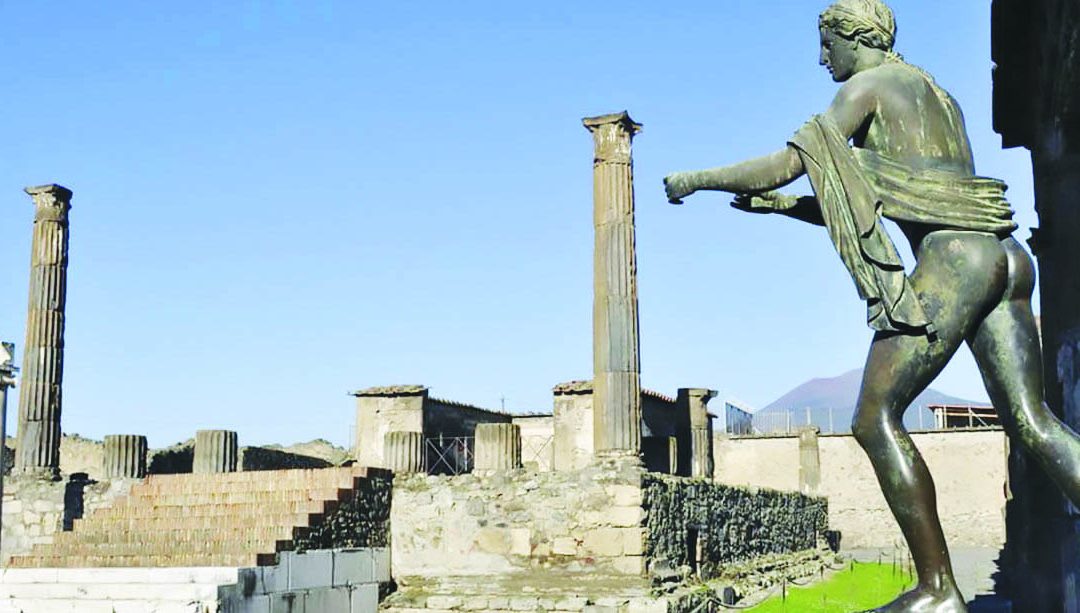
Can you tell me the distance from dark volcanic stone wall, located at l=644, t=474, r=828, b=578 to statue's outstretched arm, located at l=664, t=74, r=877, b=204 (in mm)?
12976

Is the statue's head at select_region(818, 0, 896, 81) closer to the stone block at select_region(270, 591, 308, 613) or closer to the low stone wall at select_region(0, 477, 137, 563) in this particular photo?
the stone block at select_region(270, 591, 308, 613)

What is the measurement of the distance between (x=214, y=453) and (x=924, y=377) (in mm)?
16374

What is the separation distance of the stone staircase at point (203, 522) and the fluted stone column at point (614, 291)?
3.52 metres

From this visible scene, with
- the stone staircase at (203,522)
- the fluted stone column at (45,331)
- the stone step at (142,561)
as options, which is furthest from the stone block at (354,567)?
the fluted stone column at (45,331)

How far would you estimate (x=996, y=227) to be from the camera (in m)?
3.46

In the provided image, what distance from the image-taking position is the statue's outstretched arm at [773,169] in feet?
11.8

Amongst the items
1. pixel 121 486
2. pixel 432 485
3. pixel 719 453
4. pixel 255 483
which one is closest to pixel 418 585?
pixel 432 485

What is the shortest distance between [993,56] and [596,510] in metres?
10.4

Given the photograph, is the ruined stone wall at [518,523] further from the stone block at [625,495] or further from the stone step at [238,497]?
the stone step at [238,497]

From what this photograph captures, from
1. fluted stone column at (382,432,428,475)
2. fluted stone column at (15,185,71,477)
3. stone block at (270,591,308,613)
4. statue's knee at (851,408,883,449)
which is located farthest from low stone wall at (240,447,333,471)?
statue's knee at (851,408,883,449)

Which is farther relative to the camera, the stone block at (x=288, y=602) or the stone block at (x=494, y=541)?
the stone block at (x=494, y=541)

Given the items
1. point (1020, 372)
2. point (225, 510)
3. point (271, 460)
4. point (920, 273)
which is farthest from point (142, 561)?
point (1020, 372)

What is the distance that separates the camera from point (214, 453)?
61.2ft

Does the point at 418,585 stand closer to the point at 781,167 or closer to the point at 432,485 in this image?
the point at 432,485
